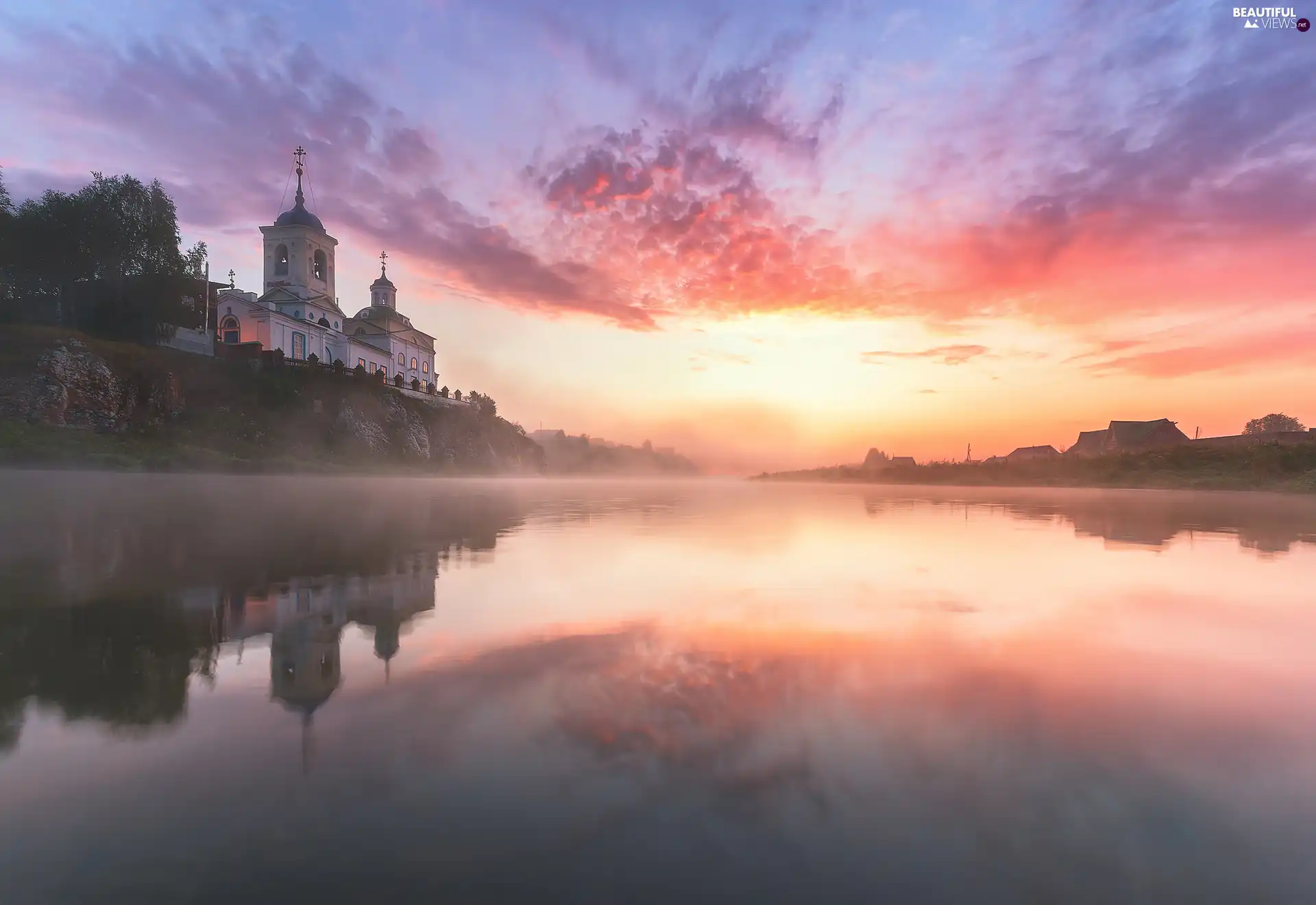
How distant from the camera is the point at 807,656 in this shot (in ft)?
22.2

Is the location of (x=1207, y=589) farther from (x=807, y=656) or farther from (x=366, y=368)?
(x=366, y=368)

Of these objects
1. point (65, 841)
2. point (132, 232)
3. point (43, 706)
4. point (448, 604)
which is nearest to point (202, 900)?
point (65, 841)

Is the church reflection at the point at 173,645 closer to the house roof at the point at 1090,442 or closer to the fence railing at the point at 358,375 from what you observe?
the fence railing at the point at 358,375

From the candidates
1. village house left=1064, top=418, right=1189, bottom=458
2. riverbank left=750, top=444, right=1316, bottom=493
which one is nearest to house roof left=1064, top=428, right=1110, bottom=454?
village house left=1064, top=418, right=1189, bottom=458

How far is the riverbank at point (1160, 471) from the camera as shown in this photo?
179 feet

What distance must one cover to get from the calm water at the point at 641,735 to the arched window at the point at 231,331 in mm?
78741

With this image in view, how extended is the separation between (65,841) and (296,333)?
92.4 meters

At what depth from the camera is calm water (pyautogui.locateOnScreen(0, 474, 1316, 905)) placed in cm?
314

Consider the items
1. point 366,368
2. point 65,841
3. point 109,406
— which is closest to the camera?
point 65,841

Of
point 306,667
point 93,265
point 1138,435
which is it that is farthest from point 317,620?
point 1138,435

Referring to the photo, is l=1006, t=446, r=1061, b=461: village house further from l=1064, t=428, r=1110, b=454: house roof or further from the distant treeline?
the distant treeline

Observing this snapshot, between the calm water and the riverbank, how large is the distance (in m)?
64.6

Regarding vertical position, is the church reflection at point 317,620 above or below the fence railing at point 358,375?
below

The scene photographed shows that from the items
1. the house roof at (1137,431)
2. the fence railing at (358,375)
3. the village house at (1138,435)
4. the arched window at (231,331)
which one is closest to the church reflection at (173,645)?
the fence railing at (358,375)
